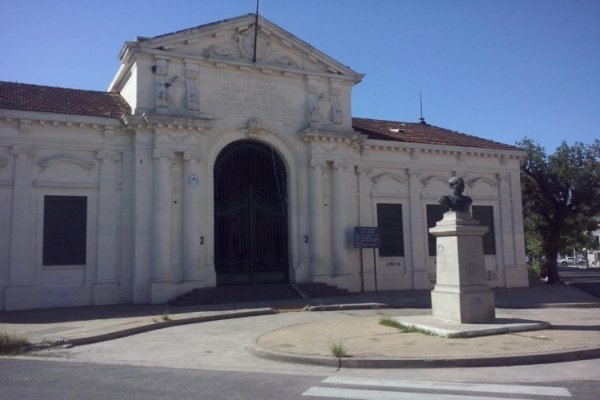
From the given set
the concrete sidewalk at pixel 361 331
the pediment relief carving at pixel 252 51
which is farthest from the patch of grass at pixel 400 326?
the pediment relief carving at pixel 252 51

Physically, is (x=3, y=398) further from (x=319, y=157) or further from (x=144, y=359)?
(x=319, y=157)

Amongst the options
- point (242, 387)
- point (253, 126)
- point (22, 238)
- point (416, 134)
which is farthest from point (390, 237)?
point (242, 387)

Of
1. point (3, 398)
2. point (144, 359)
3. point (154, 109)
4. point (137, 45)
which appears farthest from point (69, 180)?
point (3, 398)

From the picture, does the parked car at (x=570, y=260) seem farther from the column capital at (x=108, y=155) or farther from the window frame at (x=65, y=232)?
the window frame at (x=65, y=232)

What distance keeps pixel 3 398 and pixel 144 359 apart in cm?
335

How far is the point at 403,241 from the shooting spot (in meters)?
24.9

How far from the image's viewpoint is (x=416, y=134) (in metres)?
27.6

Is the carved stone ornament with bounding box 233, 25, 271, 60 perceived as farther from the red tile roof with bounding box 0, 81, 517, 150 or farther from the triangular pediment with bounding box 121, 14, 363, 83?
the red tile roof with bounding box 0, 81, 517, 150

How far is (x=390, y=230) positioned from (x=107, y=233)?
12302mm

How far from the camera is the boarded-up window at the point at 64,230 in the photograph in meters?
19.0

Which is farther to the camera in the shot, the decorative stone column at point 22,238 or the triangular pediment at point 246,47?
the triangular pediment at point 246,47

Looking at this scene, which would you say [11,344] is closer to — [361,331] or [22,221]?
[361,331]

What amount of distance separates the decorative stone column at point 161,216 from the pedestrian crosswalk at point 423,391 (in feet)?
42.9

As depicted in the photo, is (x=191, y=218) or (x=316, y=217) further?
(x=316, y=217)
